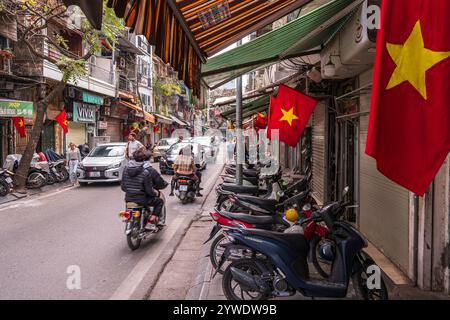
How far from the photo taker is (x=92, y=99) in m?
25.7

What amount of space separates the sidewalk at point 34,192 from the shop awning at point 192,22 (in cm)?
886

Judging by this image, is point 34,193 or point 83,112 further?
point 83,112

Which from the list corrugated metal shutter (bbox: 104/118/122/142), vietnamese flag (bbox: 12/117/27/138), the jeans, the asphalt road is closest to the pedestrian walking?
the jeans

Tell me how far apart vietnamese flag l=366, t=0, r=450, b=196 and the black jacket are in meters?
5.05

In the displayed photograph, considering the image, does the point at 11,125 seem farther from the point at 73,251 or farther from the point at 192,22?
the point at 192,22

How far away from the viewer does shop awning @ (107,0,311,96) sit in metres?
3.18

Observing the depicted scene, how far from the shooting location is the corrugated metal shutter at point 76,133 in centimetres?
2445

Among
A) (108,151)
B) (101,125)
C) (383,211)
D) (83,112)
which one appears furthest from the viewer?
(101,125)

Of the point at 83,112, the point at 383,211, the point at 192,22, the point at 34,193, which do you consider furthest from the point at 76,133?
the point at 192,22

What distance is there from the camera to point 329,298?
4559 mm

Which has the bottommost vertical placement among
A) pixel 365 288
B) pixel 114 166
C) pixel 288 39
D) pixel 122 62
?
pixel 365 288

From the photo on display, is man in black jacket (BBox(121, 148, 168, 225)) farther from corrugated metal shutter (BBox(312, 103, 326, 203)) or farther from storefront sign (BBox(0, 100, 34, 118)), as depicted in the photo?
storefront sign (BBox(0, 100, 34, 118))

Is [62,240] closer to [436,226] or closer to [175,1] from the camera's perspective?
[175,1]

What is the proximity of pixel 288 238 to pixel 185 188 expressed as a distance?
7617 millimetres
